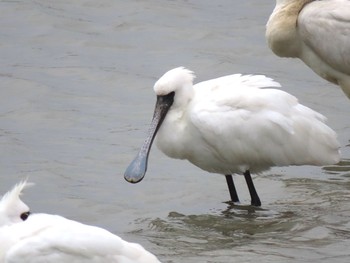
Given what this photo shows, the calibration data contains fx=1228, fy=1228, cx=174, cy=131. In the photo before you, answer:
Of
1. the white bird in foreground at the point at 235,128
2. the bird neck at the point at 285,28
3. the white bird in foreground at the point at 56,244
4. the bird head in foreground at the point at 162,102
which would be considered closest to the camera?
the white bird in foreground at the point at 56,244

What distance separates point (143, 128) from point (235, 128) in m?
3.48

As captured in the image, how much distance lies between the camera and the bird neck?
12602 millimetres

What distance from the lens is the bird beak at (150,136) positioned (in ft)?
35.1

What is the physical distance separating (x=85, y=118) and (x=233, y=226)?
14.0 ft

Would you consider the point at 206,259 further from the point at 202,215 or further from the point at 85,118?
the point at 85,118

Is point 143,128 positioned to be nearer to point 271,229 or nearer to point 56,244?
point 271,229

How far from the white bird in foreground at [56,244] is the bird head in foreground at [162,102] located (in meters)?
3.66

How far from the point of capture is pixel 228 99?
10.2 metres

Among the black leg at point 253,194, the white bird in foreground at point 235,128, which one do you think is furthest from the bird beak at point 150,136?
the black leg at point 253,194

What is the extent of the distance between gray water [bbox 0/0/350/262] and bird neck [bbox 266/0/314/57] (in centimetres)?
115

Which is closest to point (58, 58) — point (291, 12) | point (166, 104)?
point (291, 12)

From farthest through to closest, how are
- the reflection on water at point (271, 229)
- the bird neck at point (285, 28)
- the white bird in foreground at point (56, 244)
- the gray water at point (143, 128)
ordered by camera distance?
the bird neck at point (285, 28)
the gray water at point (143, 128)
the reflection on water at point (271, 229)
the white bird in foreground at point (56, 244)

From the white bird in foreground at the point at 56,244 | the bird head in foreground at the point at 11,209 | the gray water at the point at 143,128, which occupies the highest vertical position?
the bird head in foreground at the point at 11,209

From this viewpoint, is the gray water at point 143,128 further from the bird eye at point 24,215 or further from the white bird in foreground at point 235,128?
the bird eye at point 24,215
